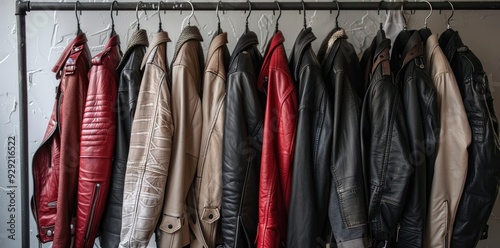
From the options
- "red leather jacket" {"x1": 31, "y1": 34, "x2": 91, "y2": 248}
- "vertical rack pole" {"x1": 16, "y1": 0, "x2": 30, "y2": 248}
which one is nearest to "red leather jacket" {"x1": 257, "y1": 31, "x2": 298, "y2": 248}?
"red leather jacket" {"x1": 31, "y1": 34, "x2": 91, "y2": 248}

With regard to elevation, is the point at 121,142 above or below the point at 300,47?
below

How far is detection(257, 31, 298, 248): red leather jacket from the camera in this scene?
907 mm

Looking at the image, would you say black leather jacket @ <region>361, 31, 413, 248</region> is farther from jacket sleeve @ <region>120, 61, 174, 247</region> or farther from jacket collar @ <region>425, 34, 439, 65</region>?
jacket sleeve @ <region>120, 61, 174, 247</region>

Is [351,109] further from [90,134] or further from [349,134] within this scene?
[90,134]

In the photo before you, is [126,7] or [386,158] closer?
[386,158]

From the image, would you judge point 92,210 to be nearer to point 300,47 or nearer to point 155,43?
point 155,43

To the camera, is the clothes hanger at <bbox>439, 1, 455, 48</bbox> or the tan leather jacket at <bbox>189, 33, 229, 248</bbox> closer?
the tan leather jacket at <bbox>189, 33, 229, 248</bbox>

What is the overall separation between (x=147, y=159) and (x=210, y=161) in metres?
0.17

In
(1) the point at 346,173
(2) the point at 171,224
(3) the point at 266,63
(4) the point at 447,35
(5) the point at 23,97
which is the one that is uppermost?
(4) the point at 447,35

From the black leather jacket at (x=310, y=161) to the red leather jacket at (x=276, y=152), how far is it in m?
0.03

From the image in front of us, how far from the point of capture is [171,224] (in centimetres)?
93

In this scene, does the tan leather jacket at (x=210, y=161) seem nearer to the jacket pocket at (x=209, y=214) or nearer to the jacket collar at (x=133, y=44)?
the jacket pocket at (x=209, y=214)

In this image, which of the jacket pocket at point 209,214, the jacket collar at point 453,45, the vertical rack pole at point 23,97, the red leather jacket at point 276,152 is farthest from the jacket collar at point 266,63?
the vertical rack pole at point 23,97

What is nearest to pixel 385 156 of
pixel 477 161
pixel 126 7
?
pixel 477 161
